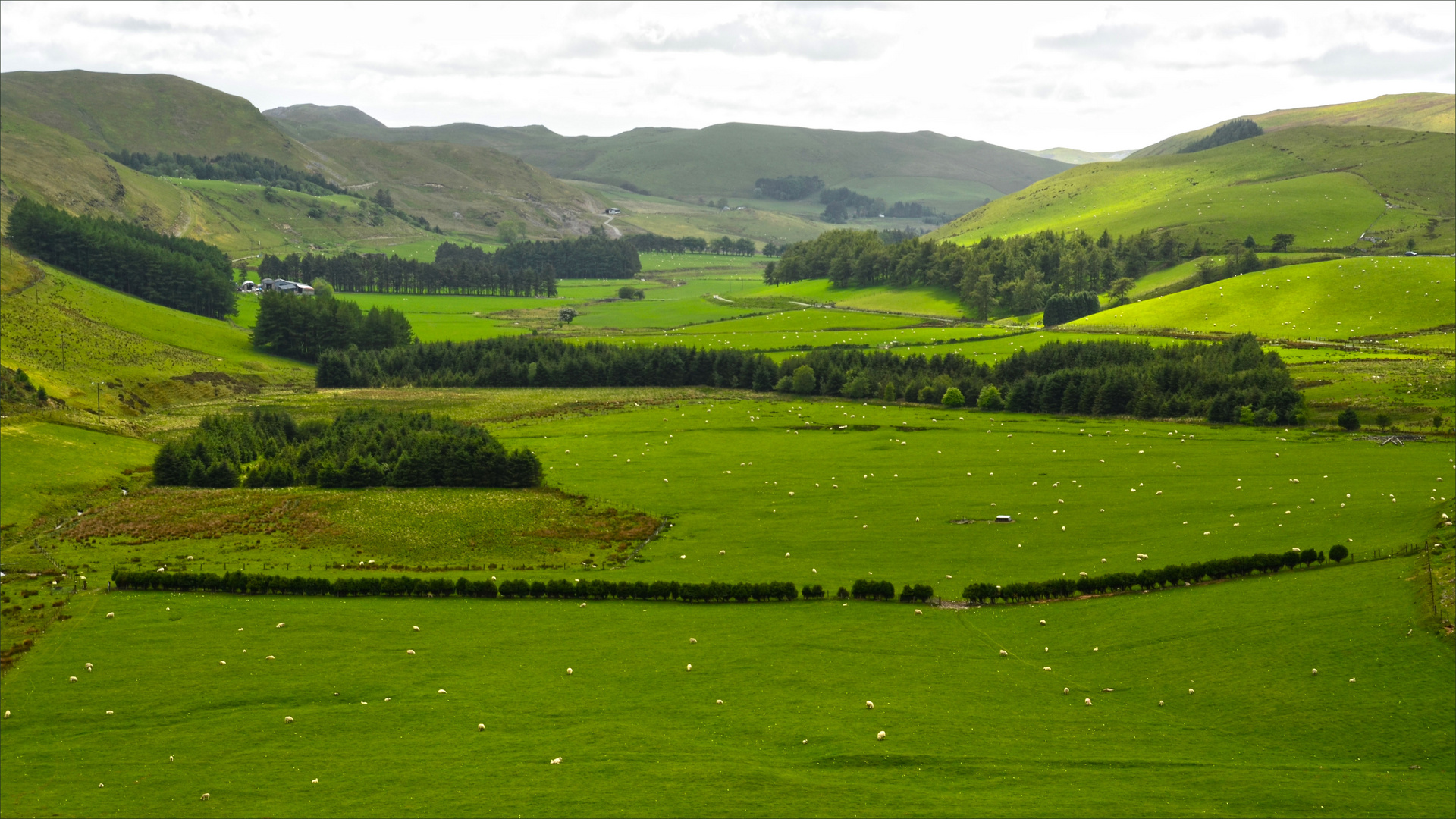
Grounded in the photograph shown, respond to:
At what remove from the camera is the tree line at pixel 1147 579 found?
56125 mm

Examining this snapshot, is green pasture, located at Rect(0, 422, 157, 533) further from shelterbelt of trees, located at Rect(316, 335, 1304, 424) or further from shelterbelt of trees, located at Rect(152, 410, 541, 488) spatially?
shelterbelt of trees, located at Rect(316, 335, 1304, 424)

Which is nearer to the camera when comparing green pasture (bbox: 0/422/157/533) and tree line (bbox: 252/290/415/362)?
green pasture (bbox: 0/422/157/533)

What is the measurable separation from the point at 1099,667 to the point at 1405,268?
6138 inches

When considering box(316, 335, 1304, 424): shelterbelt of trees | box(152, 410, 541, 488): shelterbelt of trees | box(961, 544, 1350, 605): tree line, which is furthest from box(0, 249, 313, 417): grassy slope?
box(961, 544, 1350, 605): tree line

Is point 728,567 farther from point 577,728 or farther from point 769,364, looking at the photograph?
point 769,364

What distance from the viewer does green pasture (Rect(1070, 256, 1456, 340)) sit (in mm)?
152125

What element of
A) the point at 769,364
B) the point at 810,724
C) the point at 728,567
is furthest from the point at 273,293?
the point at 810,724

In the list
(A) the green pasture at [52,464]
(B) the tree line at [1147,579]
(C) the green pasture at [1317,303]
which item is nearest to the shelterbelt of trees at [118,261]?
(A) the green pasture at [52,464]

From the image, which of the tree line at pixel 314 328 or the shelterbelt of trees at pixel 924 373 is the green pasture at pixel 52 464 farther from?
the tree line at pixel 314 328

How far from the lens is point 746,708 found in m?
42.3

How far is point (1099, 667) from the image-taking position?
1825 inches

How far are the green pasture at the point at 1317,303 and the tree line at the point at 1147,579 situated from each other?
345ft

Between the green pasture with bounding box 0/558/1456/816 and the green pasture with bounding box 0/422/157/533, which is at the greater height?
the green pasture with bounding box 0/422/157/533

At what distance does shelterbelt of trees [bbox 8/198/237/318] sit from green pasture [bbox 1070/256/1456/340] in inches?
5678
